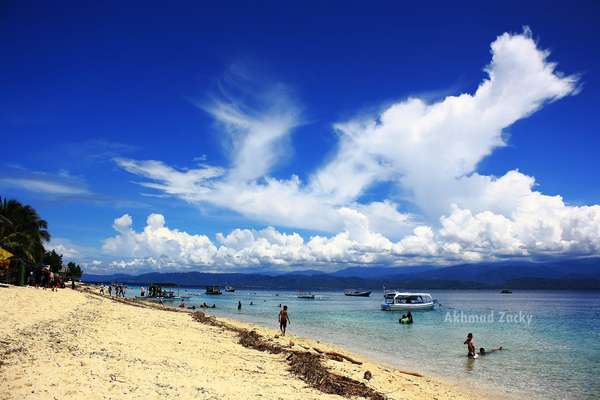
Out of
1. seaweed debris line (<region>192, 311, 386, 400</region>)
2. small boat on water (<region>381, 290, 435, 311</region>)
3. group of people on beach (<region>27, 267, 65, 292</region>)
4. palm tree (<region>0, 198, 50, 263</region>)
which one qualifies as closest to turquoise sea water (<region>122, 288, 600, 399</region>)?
seaweed debris line (<region>192, 311, 386, 400</region>)

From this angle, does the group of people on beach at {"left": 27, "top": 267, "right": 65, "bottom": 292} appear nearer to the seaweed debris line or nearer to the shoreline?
the shoreline

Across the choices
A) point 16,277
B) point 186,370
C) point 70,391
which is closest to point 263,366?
point 186,370

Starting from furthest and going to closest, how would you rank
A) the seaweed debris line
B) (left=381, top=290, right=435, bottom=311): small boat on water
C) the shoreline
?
1. (left=381, top=290, right=435, bottom=311): small boat on water
2. the seaweed debris line
3. the shoreline

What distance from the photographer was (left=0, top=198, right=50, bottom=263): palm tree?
45844mm

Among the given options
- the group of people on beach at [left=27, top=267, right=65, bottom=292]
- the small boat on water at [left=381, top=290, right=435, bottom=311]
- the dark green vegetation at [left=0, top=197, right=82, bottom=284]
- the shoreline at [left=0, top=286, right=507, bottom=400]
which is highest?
the dark green vegetation at [left=0, top=197, right=82, bottom=284]

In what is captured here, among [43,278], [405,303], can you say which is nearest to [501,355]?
[43,278]

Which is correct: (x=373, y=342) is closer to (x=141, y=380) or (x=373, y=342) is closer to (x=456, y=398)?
(x=456, y=398)

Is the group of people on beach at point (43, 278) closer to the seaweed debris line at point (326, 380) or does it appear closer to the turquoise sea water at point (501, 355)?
the turquoise sea water at point (501, 355)

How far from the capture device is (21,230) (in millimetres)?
51875

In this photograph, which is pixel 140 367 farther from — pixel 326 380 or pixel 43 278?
pixel 43 278

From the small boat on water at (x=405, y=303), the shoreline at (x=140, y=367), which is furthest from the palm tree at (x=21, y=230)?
the small boat on water at (x=405, y=303)

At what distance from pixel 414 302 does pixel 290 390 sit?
2773 inches

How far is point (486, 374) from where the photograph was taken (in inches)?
867

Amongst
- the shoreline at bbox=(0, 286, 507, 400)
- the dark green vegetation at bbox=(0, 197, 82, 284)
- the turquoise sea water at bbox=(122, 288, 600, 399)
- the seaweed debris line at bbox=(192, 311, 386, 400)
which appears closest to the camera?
the shoreline at bbox=(0, 286, 507, 400)
